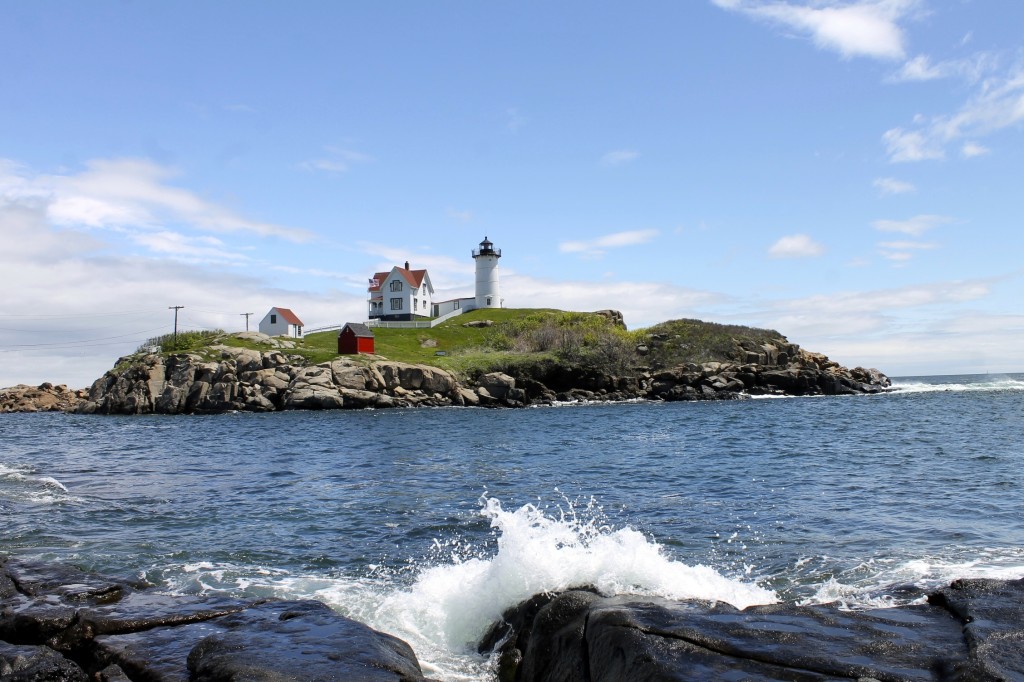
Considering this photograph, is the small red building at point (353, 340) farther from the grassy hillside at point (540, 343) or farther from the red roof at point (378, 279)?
the red roof at point (378, 279)

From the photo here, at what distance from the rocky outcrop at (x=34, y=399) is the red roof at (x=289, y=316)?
2912 centimetres

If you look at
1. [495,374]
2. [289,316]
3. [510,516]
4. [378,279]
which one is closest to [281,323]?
[289,316]

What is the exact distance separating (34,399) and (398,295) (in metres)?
51.6

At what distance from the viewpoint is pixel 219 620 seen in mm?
9672

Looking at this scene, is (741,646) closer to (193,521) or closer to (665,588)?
(665,588)

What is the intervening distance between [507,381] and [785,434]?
39.5 meters

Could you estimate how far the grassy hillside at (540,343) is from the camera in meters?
84.9

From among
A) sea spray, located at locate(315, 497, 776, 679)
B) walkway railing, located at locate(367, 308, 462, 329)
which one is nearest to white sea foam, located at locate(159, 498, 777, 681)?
sea spray, located at locate(315, 497, 776, 679)

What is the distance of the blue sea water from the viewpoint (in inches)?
482

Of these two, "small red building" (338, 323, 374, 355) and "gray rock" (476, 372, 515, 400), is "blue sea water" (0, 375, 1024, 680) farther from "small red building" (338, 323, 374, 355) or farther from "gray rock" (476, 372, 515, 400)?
"small red building" (338, 323, 374, 355)

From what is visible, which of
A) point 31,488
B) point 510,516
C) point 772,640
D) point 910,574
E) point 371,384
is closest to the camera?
point 772,640

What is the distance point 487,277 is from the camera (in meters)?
128

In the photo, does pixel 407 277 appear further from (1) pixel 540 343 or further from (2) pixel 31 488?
(2) pixel 31 488

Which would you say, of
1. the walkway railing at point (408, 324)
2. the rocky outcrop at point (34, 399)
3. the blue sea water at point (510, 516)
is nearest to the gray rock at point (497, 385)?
the blue sea water at point (510, 516)
